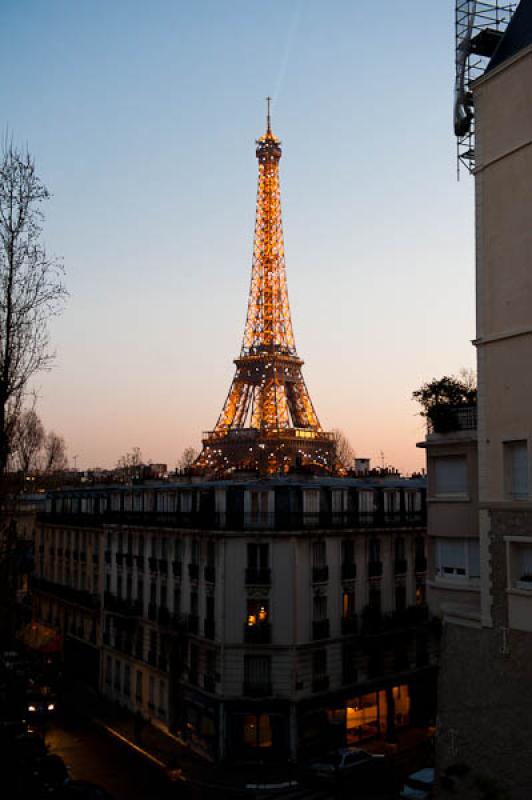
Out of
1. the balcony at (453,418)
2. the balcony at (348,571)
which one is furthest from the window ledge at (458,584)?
the balcony at (348,571)

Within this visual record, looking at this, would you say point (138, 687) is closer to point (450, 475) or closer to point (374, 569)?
point (374, 569)

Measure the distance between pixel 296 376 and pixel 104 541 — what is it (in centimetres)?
6227

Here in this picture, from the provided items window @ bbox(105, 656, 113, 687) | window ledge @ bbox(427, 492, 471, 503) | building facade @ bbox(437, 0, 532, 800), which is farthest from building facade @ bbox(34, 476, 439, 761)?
building facade @ bbox(437, 0, 532, 800)

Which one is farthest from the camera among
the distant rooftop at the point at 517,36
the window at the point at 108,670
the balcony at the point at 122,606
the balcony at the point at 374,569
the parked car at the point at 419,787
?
the window at the point at 108,670

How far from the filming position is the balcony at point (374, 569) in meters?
39.1

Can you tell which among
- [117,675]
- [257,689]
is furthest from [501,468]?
[117,675]

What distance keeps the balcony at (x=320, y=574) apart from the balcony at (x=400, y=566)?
5175 mm

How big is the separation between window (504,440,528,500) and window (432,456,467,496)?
2.01 metres

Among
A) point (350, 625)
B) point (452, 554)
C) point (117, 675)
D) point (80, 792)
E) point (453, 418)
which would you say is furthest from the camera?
point (117, 675)

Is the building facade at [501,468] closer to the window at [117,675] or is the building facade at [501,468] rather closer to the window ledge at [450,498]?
the window ledge at [450,498]

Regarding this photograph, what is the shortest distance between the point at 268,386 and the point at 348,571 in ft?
219

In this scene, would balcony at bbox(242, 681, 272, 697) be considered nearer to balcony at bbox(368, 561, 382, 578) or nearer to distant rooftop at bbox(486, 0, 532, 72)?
balcony at bbox(368, 561, 382, 578)

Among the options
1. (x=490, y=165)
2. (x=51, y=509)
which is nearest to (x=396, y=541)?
(x=490, y=165)

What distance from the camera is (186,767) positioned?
34094 millimetres
